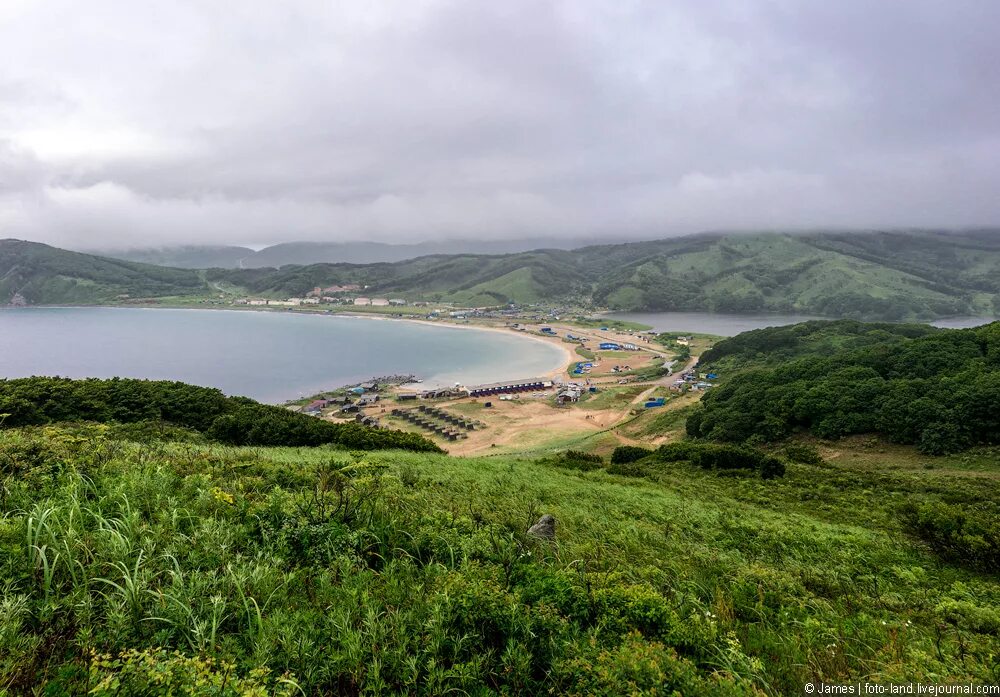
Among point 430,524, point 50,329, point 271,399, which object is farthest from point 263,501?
point 50,329

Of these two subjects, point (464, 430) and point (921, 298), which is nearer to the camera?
point (464, 430)

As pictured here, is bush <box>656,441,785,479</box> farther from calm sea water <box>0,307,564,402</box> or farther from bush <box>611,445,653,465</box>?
calm sea water <box>0,307,564,402</box>

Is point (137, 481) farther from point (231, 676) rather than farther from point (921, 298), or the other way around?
point (921, 298)

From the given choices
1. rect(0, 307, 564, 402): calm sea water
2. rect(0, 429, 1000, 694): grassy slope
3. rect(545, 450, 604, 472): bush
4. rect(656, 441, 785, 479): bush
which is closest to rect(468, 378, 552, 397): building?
rect(0, 307, 564, 402): calm sea water

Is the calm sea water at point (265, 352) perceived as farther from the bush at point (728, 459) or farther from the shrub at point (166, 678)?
the shrub at point (166, 678)

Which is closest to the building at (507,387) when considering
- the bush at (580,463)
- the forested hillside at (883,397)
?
the forested hillside at (883,397)

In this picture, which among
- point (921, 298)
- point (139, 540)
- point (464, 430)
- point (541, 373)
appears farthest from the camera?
point (921, 298)
